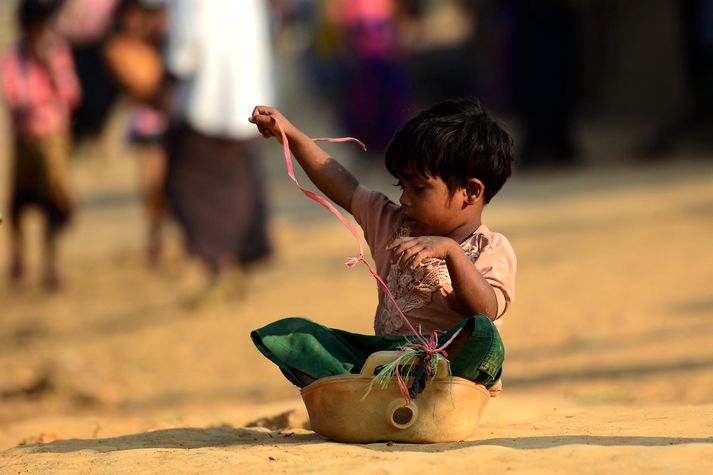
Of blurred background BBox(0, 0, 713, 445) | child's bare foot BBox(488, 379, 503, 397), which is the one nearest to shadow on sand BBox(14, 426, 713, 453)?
child's bare foot BBox(488, 379, 503, 397)

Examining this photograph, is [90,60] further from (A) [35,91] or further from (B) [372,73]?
(A) [35,91]

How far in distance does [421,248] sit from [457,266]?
0.14 m

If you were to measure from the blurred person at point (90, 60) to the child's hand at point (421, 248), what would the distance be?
9.89 m

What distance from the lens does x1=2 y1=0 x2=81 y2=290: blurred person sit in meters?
9.84

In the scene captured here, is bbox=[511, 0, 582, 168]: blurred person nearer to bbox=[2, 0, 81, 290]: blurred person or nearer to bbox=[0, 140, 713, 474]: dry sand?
bbox=[0, 140, 713, 474]: dry sand

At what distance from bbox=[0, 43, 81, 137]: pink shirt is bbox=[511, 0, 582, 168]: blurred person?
6.04 metres

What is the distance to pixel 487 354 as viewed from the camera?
3736mm

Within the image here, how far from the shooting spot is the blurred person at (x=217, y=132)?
8.81 metres

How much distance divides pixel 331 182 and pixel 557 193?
8.81 meters

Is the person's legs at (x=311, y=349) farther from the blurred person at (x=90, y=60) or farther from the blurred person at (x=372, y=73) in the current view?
the blurred person at (x=90, y=60)

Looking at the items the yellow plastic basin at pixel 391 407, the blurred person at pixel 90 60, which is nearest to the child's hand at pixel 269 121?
the yellow plastic basin at pixel 391 407

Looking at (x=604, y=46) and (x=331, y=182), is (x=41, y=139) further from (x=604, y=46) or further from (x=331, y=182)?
(x=604, y=46)

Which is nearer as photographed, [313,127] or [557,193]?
[557,193]

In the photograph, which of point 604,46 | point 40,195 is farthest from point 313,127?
point 40,195
